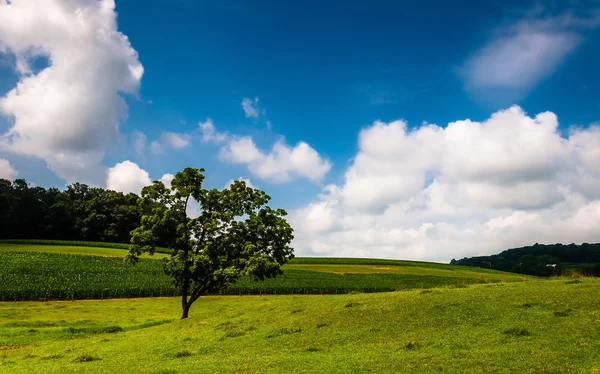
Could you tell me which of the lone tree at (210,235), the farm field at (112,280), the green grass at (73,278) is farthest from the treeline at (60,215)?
the lone tree at (210,235)

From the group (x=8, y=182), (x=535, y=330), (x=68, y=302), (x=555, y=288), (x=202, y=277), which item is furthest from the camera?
(x=8, y=182)

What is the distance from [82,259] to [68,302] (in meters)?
29.5

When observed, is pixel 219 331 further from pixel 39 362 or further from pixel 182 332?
pixel 39 362

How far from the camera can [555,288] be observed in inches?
933

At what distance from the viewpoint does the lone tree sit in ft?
130

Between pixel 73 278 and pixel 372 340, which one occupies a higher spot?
pixel 372 340

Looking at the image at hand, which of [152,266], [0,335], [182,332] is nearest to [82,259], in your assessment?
[152,266]

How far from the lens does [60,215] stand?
151 meters

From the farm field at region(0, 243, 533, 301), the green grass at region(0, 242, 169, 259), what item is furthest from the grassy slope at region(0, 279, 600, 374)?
the green grass at region(0, 242, 169, 259)

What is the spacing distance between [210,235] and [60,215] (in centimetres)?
13756

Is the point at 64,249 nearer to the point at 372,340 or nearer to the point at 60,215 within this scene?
the point at 60,215

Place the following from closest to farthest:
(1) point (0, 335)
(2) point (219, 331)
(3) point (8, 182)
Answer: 1. (2) point (219, 331)
2. (1) point (0, 335)
3. (3) point (8, 182)

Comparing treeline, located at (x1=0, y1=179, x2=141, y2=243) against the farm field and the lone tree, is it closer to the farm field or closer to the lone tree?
the farm field

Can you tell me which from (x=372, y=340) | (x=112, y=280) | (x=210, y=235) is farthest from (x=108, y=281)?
(x=372, y=340)
